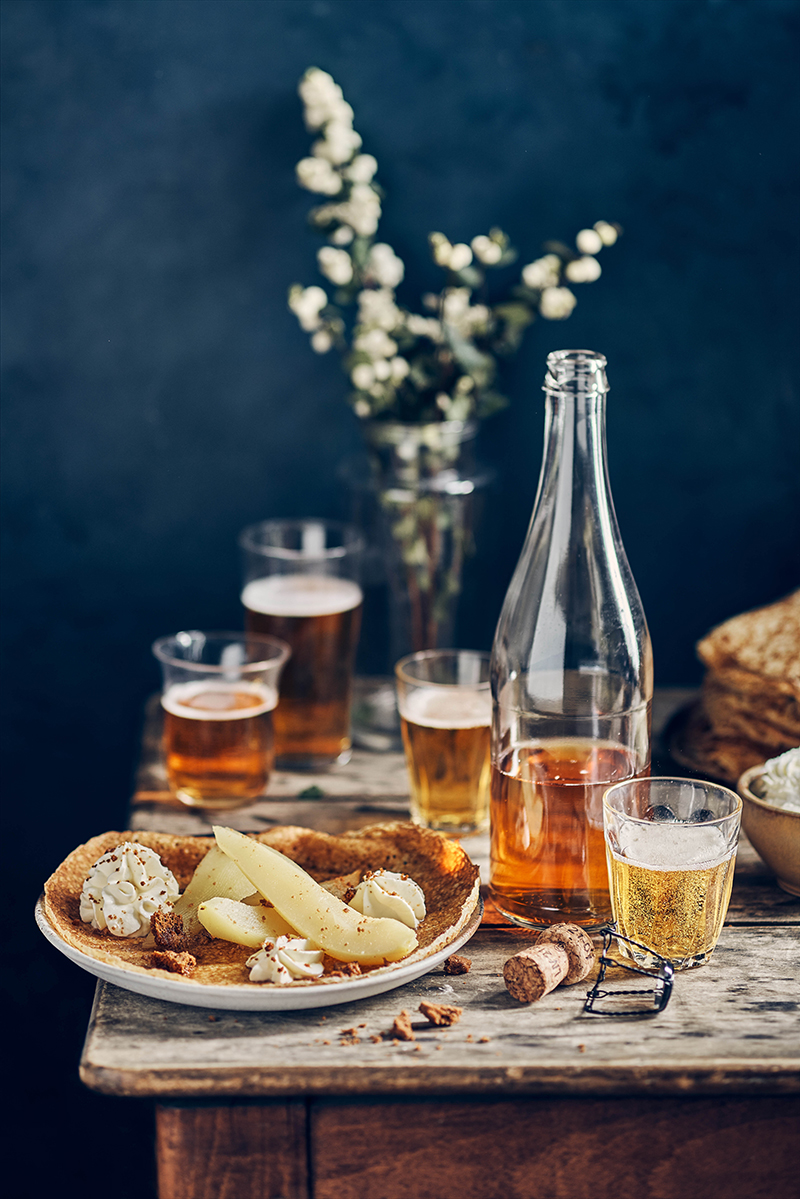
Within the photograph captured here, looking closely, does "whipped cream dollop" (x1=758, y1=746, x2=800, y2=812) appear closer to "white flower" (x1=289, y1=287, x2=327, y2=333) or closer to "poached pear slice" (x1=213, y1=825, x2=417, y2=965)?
"poached pear slice" (x1=213, y1=825, x2=417, y2=965)

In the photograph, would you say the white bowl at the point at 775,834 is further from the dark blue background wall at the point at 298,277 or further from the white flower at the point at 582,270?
the white flower at the point at 582,270

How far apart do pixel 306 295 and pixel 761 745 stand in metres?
0.72

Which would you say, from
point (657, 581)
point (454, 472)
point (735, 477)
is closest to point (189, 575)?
point (454, 472)

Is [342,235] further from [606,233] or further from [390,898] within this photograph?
[390,898]

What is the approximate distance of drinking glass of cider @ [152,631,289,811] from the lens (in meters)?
1.28

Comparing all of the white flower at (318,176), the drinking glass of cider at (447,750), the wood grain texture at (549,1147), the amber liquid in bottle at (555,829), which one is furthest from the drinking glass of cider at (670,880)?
the white flower at (318,176)

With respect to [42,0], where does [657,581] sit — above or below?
below

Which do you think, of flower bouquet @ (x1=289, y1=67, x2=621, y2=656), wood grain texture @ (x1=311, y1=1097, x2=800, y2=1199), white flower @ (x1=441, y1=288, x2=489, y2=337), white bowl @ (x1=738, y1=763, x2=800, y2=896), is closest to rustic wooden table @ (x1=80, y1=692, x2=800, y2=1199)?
wood grain texture @ (x1=311, y1=1097, x2=800, y2=1199)

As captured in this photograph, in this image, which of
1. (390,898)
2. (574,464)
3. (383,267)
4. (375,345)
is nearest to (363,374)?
(375,345)

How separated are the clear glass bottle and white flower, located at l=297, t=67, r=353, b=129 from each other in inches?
22.8

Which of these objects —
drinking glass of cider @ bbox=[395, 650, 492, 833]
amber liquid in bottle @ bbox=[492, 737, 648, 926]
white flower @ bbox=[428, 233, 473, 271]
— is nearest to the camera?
amber liquid in bottle @ bbox=[492, 737, 648, 926]

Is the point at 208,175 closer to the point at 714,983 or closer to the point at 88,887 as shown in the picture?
the point at 88,887

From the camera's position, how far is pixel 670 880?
96cm

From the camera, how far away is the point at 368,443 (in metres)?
1.45
